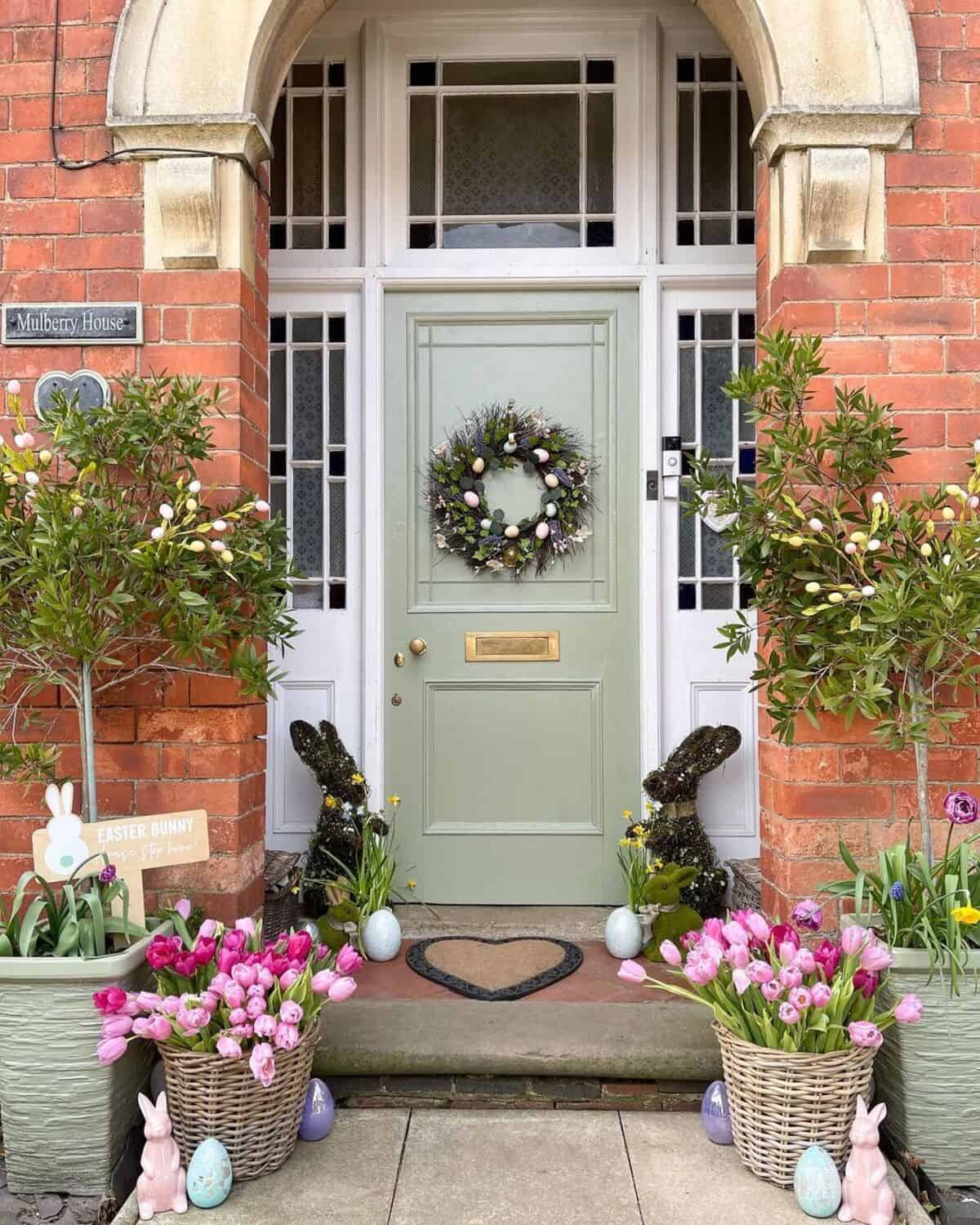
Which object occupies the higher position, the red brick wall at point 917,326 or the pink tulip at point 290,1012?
the red brick wall at point 917,326

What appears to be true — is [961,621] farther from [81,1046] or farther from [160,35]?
[160,35]

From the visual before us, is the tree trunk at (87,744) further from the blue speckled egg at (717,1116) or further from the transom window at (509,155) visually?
the transom window at (509,155)

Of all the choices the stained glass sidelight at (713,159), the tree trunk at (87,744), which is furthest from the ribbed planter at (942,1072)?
the stained glass sidelight at (713,159)

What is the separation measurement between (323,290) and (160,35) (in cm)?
117

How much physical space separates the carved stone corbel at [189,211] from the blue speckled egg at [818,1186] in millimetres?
2782

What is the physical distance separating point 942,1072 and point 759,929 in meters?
0.52

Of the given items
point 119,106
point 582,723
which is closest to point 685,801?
point 582,723

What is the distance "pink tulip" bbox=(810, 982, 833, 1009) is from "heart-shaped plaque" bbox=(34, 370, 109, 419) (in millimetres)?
2458

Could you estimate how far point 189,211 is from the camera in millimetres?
2971

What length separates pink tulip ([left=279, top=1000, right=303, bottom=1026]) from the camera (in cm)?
234

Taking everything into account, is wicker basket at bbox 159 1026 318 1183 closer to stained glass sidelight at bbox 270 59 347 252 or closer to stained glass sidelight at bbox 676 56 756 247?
stained glass sidelight at bbox 270 59 347 252

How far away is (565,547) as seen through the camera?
3.92 metres

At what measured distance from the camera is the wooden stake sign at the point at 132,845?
2.58 metres

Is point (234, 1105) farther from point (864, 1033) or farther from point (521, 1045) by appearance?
point (864, 1033)
